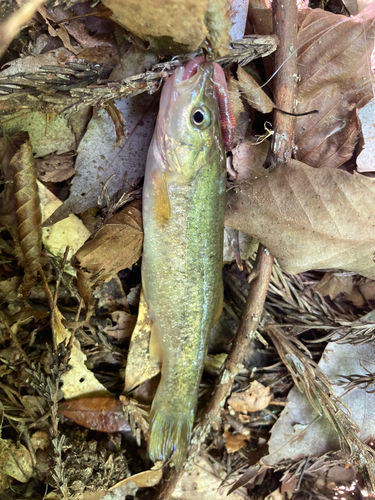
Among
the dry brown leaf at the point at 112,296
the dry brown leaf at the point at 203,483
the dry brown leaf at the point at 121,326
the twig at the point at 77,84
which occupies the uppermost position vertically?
the twig at the point at 77,84

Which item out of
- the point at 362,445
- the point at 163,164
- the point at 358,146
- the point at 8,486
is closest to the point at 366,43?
the point at 358,146

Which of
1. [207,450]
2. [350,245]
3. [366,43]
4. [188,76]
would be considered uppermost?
[188,76]

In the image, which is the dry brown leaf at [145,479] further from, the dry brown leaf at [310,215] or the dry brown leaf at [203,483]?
the dry brown leaf at [310,215]

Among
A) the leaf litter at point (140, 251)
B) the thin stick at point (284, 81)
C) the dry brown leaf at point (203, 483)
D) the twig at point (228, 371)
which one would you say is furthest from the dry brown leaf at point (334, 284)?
the dry brown leaf at point (203, 483)

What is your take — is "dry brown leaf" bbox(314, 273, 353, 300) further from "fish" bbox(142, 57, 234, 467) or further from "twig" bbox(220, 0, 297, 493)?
"twig" bbox(220, 0, 297, 493)

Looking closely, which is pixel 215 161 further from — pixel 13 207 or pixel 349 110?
pixel 13 207

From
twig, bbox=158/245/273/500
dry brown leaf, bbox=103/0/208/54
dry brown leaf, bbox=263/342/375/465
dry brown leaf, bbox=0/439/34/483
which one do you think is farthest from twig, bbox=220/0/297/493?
dry brown leaf, bbox=0/439/34/483

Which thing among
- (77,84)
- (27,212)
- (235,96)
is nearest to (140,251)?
(27,212)
